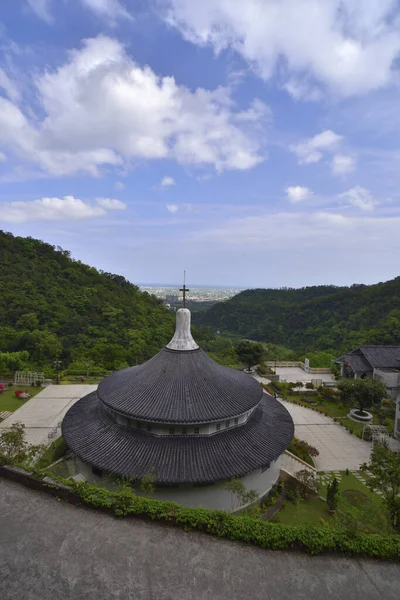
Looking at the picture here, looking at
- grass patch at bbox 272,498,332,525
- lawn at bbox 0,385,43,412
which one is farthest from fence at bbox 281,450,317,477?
lawn at bbox 0,385,43,412

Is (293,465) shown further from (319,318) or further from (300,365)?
(319,318)

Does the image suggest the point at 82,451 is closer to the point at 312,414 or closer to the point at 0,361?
Result: the point at 312,414

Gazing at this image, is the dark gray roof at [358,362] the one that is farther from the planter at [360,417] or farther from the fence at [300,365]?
the planter at [360,417]

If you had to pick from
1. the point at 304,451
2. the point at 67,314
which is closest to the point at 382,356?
the point at 304,451

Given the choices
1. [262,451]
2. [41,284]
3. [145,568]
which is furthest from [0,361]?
[145,568]

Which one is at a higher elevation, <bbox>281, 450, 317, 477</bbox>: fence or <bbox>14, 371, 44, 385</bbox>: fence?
<bbox>14, 371, 44, 385</bbox>: fence

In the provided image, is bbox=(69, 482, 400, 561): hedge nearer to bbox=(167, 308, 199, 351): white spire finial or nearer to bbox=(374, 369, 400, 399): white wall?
bbox=(167, 308, 199, 351): white spire finial

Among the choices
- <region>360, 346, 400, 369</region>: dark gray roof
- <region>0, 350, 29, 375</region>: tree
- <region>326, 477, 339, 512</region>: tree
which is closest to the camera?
<region>326, 477, 339, 512</region>: tree
